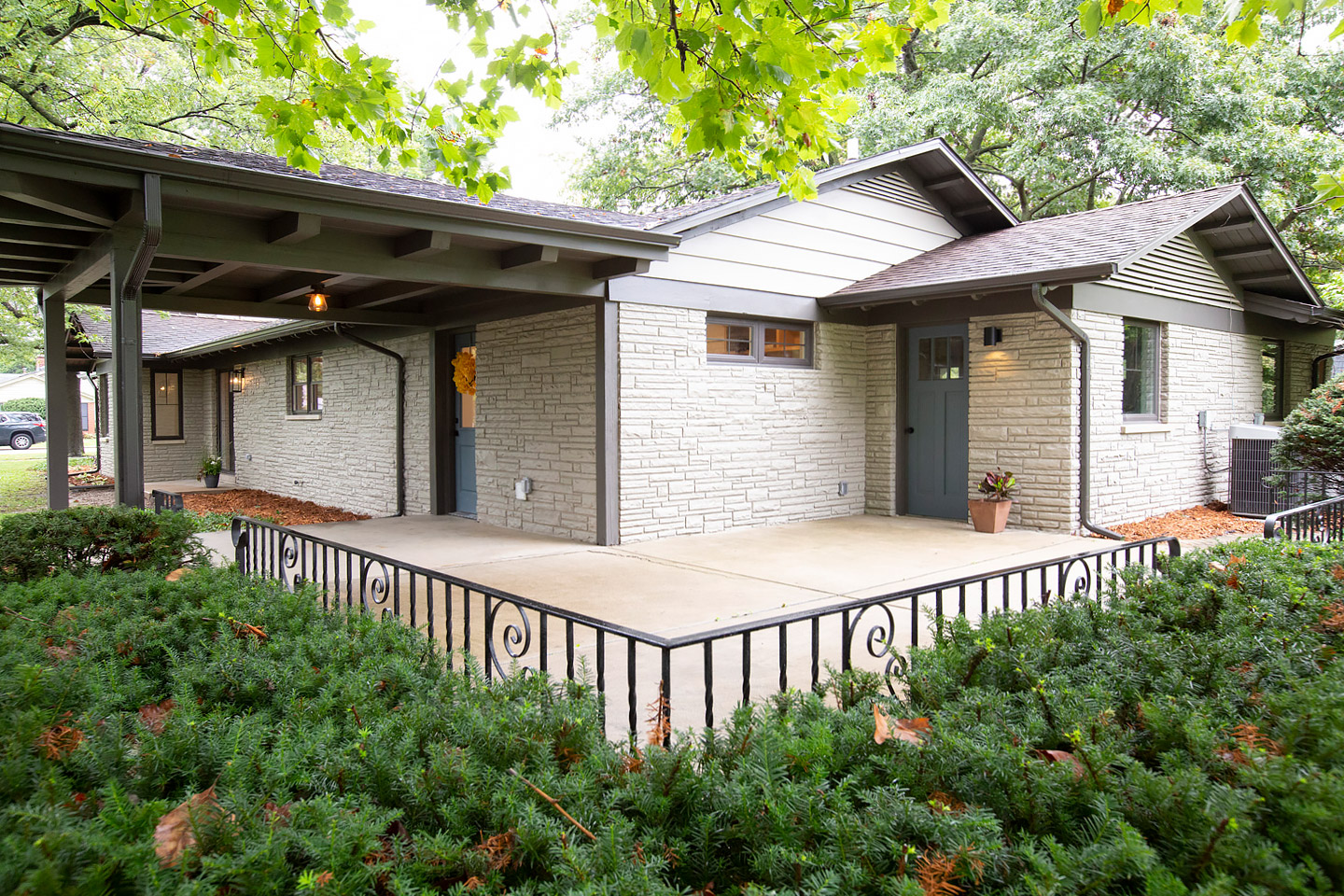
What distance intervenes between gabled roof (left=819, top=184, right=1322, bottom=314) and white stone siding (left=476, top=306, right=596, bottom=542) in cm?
346

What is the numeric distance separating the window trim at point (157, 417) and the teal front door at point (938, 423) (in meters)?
17.4

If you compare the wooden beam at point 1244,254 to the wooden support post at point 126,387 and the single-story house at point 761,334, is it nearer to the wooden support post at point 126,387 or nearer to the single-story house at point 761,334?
the single-story house at point 761,334

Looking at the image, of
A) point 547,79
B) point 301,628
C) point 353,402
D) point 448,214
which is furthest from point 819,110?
point 353,402

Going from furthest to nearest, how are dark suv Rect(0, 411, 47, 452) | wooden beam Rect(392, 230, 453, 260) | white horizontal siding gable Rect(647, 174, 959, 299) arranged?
dark suv Rect(0, 411, 47, 452) < white horizontal siding gable Rect(647, 174, 959, 299) < wooden beam Rect(392, 230, 453, 260)

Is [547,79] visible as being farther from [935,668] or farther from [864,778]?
[864,778]

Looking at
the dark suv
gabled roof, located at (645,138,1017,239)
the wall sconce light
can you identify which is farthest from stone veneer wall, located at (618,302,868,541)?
the dark suv

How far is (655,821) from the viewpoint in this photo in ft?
5.84

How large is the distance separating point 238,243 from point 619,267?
3.37m

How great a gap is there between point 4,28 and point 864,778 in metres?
14.2

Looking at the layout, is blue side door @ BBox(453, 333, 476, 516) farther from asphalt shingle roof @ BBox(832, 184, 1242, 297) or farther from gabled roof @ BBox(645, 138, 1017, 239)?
asphalt shingle roof @ BBox(832, 184, 1242, 297)

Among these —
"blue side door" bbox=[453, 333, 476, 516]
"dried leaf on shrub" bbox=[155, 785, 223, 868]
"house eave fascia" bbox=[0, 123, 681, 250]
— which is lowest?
"dried leaf on shrub" bbox=[155, 785, 223, 868]

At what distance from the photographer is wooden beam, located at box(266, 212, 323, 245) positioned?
6182mm

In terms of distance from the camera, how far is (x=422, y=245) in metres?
6.96

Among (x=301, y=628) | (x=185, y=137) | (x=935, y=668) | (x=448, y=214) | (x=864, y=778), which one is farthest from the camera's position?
(x=185, y=137)
